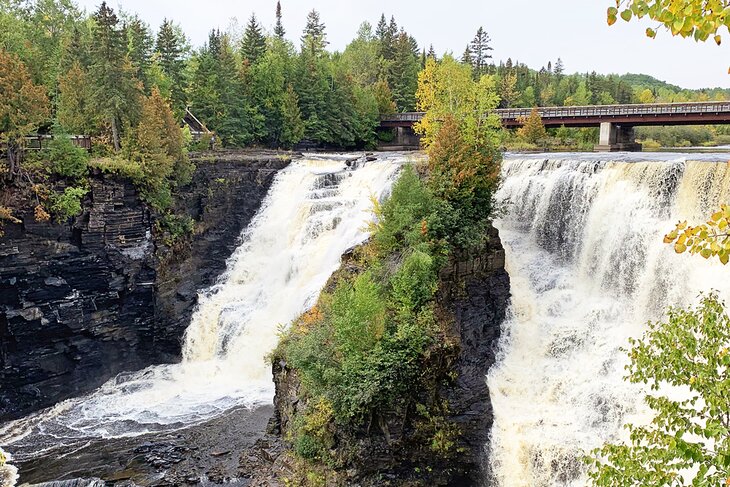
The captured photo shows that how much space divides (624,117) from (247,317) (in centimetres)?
3169

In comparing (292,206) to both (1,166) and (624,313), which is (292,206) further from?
(624,313)

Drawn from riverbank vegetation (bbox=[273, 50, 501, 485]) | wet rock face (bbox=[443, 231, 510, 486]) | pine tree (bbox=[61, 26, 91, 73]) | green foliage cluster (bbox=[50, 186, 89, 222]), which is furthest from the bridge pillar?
green foliage cluster (bbox=[50, 186, 89, 222])

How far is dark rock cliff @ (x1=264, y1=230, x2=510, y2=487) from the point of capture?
16.4 metres

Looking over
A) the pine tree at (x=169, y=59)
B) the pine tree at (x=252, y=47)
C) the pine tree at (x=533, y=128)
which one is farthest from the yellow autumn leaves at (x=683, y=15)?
the pine tree at (x=252, y=47)

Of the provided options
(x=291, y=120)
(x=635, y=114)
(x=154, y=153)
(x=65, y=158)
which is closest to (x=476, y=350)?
(x=154, y=153)

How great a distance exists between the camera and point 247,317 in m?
27.0

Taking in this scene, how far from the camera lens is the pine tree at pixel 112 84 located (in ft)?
95.0

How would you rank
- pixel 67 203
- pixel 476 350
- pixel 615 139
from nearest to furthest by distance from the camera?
pixel 476 350
pixel 67 203
pixel 615 139

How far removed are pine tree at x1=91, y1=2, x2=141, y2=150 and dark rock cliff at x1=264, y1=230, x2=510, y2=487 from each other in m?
16.8

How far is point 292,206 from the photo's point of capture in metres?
32.3

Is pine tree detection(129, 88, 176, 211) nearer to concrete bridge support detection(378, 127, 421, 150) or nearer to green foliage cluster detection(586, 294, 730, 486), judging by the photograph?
green foliage cluster detection(586, 294, 730, 486)

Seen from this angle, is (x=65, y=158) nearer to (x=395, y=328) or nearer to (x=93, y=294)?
(x=93, y=294)

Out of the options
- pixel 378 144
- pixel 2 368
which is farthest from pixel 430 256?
pixel 378 144

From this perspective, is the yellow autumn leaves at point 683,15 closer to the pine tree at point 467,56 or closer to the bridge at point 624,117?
the bridge at point 624,117
